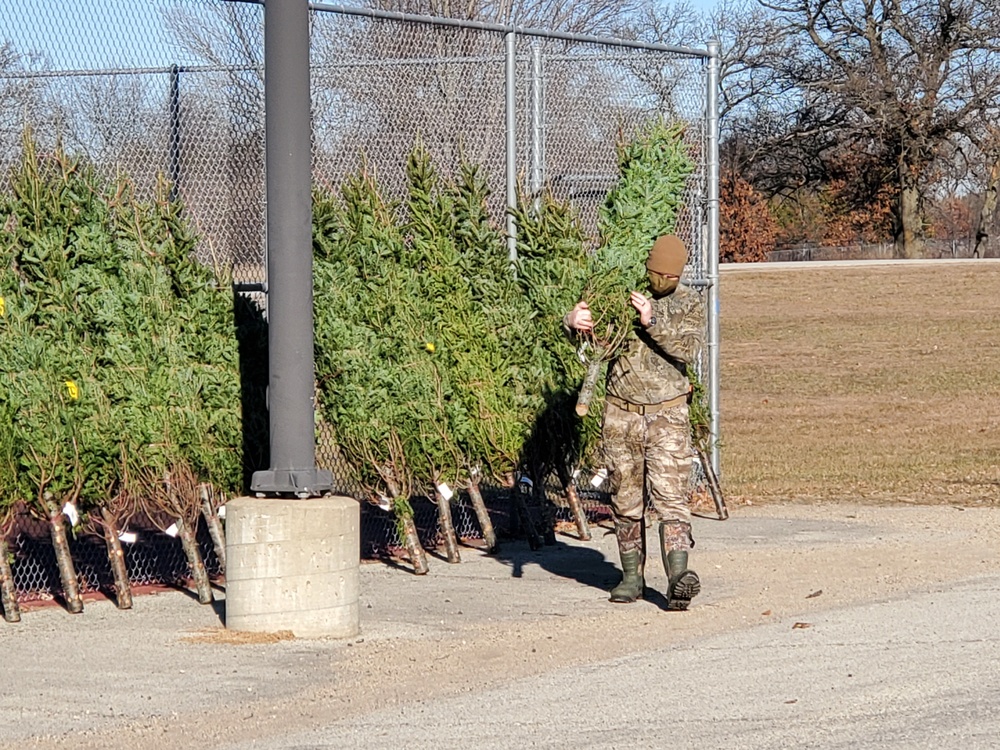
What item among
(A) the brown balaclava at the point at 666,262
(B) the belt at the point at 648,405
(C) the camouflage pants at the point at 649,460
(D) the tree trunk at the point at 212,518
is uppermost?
(A) the brown balaclava at the point at 666,262

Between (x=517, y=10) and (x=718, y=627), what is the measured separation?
24.0 meters

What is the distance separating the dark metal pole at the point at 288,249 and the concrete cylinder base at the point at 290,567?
0.14 metres

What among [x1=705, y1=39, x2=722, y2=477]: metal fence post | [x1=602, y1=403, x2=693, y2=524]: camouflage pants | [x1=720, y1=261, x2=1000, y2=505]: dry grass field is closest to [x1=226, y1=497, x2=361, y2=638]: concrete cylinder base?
[x1=602, y1=403, x2=693, y2=524]: camouflage pants

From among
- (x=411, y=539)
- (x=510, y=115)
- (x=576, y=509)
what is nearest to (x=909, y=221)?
(x=510, y=115)

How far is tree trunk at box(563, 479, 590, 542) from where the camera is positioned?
10.8 meters

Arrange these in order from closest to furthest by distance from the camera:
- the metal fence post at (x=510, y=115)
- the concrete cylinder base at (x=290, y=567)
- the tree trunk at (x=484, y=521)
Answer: the concrete cylinder base at (x=290, y=567), the tree trunk at (x=484, y=521), the metal fence post at (x=510, y=115)

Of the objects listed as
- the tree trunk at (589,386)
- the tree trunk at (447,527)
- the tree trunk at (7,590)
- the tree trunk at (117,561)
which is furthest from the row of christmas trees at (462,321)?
the tree trunk at (7,590)

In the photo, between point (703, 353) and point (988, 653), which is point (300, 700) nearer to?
point (988, 653)

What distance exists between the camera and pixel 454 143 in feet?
35.7

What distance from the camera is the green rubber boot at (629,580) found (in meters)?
8.52

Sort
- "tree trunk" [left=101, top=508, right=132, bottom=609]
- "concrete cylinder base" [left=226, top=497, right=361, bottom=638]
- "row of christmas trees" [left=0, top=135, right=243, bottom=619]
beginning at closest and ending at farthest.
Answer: "concrete cylinder base" [left=226, top=497, right=361, bottom=638] < "row of christmas trees" [left=0, top=135, right=243, bottom=619] < "tree trunk" [left=101, top=508, right=132, bottom=609]

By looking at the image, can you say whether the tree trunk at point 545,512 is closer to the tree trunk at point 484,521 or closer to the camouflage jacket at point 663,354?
the tree trunk at point 484,521

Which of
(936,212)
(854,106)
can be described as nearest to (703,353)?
(854,106)

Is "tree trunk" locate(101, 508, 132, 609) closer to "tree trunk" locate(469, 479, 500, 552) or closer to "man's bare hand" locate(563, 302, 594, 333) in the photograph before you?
"tree trunk" locate(469, 479, 500, 552)
